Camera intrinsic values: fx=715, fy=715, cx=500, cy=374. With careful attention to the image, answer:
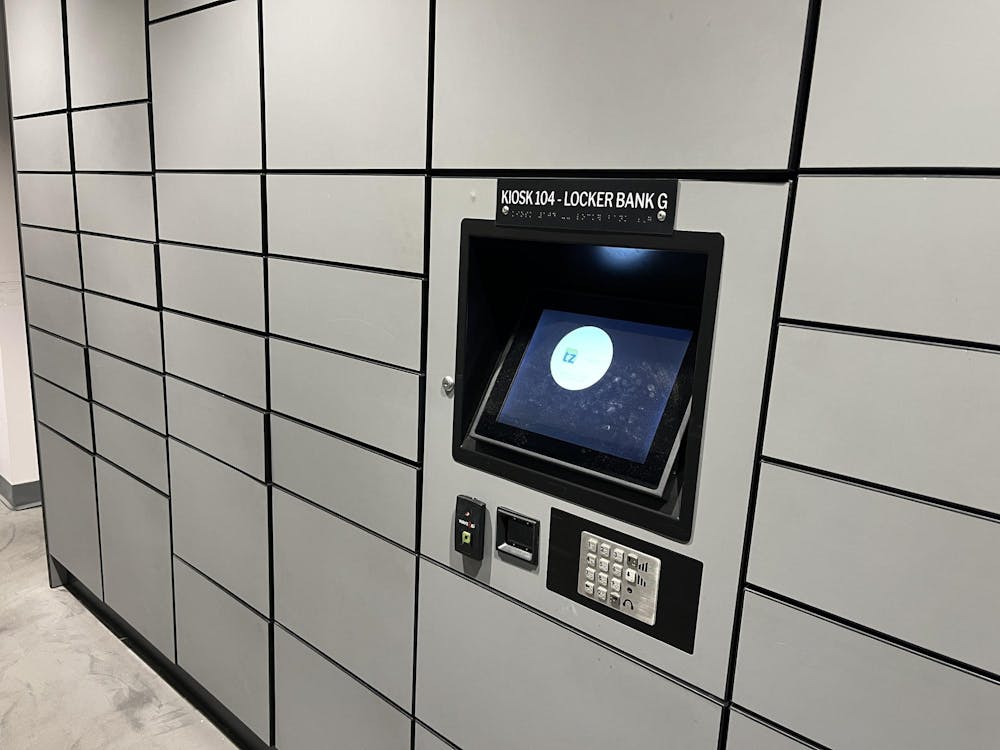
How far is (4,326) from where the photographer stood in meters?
4.30

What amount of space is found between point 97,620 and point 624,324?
3257 millimetres

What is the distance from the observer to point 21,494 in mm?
4695

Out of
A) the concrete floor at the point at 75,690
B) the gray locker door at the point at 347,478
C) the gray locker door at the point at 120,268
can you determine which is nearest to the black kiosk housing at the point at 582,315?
the gray locker door at the point at 347,478

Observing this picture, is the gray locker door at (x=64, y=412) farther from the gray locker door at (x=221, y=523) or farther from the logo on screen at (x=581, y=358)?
the logo on screen at (x=581, y=358)

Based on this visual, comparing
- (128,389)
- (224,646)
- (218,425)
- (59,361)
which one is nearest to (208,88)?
(218,425)

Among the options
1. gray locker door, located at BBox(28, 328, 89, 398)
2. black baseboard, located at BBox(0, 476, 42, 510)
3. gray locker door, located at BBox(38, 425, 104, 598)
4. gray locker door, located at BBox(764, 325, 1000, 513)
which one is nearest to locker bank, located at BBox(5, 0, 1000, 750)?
gray locker door, located at BBox(764, 325, 1000, 513)

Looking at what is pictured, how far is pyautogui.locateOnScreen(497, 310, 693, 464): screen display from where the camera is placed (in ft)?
4.73

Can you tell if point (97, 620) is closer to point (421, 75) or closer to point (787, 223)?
point (421, 75)

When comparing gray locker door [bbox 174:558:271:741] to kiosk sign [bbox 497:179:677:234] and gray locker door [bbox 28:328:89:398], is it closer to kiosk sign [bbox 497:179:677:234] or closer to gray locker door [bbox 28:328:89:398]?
gray locker door [bbox 28:328:89:398]

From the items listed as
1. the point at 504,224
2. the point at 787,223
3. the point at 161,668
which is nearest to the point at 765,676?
the point at 787,223

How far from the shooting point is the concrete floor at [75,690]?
2.70 meters

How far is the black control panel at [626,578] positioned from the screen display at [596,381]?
183 mm

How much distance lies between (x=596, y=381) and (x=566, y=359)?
98 mm

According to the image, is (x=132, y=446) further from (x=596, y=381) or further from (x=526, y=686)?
(x=596, y=381)
